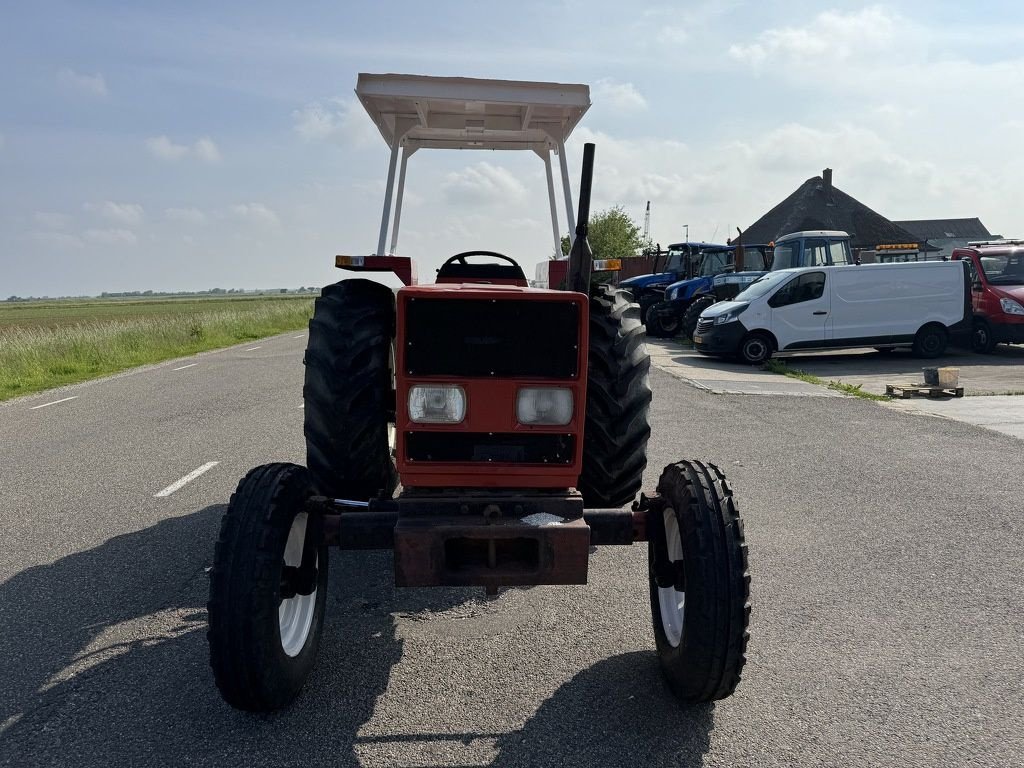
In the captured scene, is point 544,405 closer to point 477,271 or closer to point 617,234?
point 477,271

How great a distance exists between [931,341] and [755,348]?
3498 mm

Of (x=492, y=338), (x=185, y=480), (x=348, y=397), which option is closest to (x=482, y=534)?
(x=492, y=338)

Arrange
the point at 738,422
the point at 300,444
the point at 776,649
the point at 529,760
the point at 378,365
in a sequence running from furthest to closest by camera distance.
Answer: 1. the point at 738,422
2. the point at 300,444
3. the point at 378,365
4. the point at 776,649
5. the point at 529,760

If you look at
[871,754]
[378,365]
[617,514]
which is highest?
[378,365]

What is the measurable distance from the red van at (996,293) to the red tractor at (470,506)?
14947 millimetres

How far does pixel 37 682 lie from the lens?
3.18 m

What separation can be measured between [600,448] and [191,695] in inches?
79.5

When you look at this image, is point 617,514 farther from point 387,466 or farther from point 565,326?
point 387,466

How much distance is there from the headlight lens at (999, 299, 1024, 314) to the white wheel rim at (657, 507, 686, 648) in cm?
1495

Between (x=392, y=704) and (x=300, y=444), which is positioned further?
(x=300, y=444)

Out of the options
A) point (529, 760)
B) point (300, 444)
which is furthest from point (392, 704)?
point (300, 444)

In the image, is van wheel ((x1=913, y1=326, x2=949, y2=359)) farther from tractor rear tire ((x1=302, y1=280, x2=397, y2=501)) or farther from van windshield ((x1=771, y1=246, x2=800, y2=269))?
tractor rear tire ((x1=302, y1=280, x2=397, y2=501))

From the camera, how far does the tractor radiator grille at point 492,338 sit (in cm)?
298

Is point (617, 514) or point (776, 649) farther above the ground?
point (617, 514)
